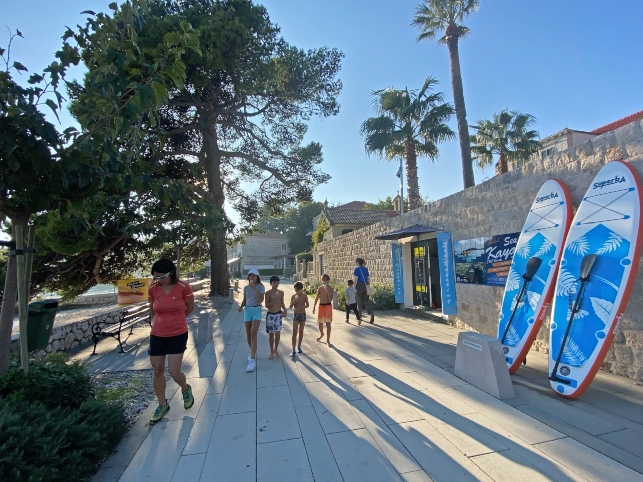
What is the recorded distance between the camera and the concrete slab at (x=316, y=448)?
103 inches

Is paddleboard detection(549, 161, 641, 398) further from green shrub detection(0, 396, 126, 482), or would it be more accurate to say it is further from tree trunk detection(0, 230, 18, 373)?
tree trunk detection(0, 230, 18, 373)

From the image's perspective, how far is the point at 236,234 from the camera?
18.0 meters

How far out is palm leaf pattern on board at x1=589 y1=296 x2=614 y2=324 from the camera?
12.5ft

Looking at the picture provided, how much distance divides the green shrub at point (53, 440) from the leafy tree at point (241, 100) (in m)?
8.04

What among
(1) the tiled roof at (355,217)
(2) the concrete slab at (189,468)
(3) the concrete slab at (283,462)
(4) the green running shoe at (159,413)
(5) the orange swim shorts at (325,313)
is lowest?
(3) the concrete slab at (283,462)

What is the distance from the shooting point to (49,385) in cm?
317

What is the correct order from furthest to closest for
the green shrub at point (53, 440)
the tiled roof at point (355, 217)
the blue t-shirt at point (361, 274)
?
the tiled roof at point (355, 217) < the blue t-shirt at point (361, 274) < the green shrub at point (53, 440)

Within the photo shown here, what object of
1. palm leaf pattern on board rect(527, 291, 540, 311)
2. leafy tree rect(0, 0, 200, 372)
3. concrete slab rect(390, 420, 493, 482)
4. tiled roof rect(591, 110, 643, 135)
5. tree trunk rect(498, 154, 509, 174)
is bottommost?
concrete slab rect(390, 420, 493, 482)

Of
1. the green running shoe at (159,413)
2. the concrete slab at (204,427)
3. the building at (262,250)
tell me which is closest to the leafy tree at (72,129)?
the green running shoe at (159,413)

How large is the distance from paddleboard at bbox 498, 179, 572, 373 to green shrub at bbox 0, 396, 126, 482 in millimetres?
4901

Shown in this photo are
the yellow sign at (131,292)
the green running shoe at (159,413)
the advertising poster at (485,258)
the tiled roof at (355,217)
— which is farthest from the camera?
the tiled roof at (355,217)

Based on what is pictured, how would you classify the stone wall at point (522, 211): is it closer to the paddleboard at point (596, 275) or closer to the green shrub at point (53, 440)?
the paddleboard at point (596, 275)

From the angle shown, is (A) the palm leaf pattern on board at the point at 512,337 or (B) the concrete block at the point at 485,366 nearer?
(B) the concrete block at the point at 485,366

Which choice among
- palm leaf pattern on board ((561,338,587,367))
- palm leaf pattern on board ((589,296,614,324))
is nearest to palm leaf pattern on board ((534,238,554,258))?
palm leaf pattern on board ((589,296,614,324))
